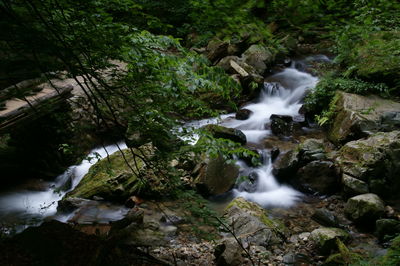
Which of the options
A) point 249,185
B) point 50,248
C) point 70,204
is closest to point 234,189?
point 249,185

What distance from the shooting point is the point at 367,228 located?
5688mm

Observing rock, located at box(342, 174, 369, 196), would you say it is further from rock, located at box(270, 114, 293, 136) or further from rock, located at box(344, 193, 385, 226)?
rock, located at box(270, 114, 293, 136)

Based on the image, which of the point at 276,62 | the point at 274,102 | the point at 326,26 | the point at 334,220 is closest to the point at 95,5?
the point at 326,26

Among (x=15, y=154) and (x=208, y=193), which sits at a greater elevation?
(x=15, y=154)

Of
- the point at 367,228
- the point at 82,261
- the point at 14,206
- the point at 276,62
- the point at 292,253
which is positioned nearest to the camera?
the point at 82,261

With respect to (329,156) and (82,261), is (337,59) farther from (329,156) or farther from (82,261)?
(82,261)

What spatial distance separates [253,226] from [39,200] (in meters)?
5.04

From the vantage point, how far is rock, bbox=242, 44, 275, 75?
1238 cm

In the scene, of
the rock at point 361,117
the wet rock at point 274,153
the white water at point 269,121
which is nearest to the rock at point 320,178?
the white water at point 269,121

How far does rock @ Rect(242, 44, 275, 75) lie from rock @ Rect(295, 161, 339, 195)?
6125 millimetres

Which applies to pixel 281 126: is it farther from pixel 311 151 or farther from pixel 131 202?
pixel 131 202

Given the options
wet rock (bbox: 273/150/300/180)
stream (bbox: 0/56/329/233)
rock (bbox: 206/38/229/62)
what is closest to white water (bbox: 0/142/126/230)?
stream (bbox: 0/56/329/233)

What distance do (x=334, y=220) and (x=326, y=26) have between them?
4.60 metres

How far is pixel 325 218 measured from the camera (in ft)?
19.3
